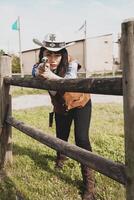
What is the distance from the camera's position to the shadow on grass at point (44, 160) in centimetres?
419

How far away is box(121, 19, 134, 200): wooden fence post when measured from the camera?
2053mm

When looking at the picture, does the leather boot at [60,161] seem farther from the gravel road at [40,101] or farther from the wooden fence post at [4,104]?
the gravel road at [40,101]

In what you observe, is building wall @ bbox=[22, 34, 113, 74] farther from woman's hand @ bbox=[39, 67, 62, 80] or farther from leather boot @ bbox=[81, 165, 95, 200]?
woman's hand @ bbox=[39, 67, 62, 80]

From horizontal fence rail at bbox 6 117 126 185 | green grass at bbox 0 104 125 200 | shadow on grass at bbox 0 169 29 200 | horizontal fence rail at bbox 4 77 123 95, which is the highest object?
horizontal fence rail at bbox 4 77 123 95

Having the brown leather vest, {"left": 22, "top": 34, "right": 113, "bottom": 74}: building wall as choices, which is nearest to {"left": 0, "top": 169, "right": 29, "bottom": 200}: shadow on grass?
the brown leather vest

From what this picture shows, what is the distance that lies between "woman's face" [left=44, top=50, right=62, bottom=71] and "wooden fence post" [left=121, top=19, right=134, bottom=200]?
163cm

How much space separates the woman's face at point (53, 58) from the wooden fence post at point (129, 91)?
1.63 m

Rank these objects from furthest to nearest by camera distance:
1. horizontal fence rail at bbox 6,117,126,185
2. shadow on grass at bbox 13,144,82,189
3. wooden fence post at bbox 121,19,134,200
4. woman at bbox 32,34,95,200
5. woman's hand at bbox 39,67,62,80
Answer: shadow on grass at bbox 13,144,82,189 < woman at bbox 32,34,95,200 < woman's hand at bbox 39,67,62,80 < horizontal fence rail at bbox 6,117,126,185 < wooden fence post at bbox 121,19,134,200

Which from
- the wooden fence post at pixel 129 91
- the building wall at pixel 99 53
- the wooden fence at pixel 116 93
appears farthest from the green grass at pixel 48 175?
the building wall at pixel 99 53

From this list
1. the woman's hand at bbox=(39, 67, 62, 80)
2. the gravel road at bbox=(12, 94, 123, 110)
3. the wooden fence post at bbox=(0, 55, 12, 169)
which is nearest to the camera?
the woman's hand at bbox=(39, 67, 62, 80)

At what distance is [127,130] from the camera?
2.20 metres

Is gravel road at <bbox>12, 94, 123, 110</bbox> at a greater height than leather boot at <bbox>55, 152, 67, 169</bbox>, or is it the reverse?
gravel road at <bbox>12, 94, 123, 110</bbox>

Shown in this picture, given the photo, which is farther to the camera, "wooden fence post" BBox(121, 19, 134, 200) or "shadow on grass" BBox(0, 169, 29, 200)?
"shadow on grass" BBox(0, 169, 29, 200)

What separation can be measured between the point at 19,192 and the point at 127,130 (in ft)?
6.77
